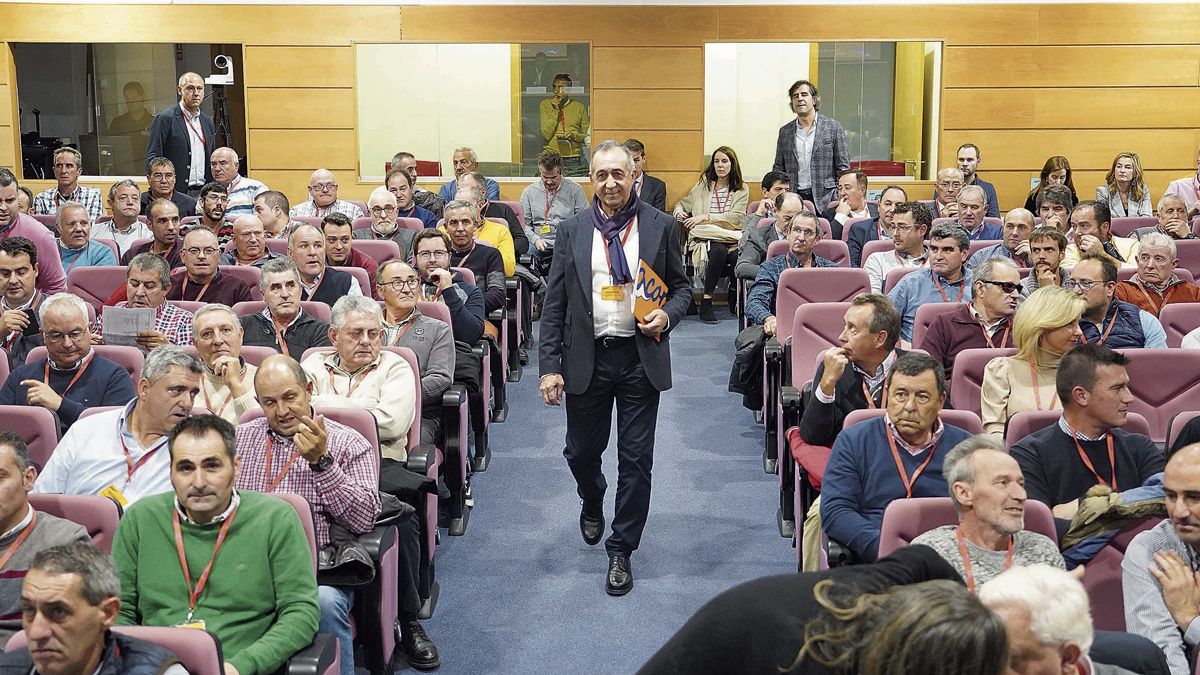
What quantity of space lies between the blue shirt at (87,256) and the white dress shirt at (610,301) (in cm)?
343

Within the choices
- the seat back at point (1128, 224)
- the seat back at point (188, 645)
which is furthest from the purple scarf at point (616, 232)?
the seat back at point (1128, 224)

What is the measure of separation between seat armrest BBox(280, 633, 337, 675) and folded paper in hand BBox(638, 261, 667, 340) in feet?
5.04

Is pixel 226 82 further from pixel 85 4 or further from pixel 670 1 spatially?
pixel 670 1

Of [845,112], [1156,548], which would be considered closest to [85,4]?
[845,112]

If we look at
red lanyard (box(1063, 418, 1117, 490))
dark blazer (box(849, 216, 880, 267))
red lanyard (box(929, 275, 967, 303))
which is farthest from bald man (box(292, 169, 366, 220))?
red lanyard (box(1063, 418, 1117, 490))

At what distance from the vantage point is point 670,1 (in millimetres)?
9219

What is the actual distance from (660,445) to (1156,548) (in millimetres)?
3041

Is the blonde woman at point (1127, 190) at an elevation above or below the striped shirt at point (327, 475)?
above

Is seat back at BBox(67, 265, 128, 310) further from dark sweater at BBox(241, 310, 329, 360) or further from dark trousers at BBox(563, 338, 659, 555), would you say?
dark trousers at BBox(563, 338, 659, 555)

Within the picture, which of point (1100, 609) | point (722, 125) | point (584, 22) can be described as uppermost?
point (584, 22)

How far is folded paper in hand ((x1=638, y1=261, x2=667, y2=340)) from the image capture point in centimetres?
388

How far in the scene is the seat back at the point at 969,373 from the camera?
13.4ft

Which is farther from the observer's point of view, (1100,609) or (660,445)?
(660,445)

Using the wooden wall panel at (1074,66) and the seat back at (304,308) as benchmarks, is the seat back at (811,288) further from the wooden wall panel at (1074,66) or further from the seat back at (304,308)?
the wooden wall panel at (1074,66)
